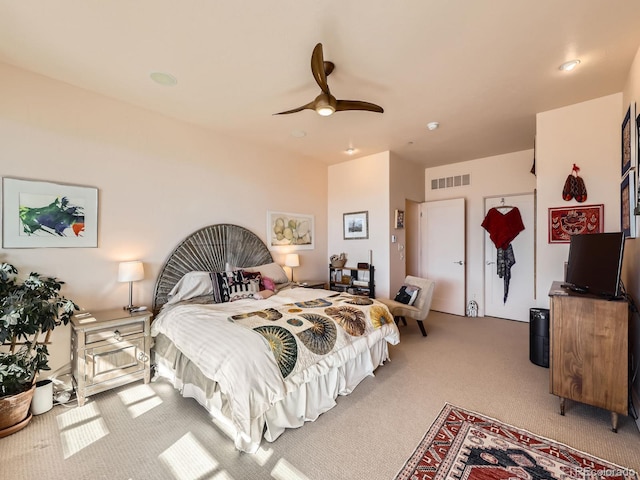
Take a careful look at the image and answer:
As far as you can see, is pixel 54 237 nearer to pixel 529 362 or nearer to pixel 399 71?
pixel 399 71

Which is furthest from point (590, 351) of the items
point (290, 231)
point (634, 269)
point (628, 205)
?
point (290, 231)

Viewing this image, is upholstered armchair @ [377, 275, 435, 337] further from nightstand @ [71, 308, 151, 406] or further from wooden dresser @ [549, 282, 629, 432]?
nightstand @ [71, 308, 151, 406]

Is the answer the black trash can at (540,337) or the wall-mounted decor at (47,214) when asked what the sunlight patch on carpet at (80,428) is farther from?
the black trash can at (540,337)

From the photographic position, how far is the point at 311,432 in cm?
203

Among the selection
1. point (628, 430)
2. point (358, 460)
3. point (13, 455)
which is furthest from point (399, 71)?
point (13, 455)

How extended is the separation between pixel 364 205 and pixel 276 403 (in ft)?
11.9

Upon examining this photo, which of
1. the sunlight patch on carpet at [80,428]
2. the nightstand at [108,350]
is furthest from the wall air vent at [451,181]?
the sunlight patch on carpet at [80,428]

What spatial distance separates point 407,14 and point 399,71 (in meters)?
0.64

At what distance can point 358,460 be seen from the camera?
1770 millimetres

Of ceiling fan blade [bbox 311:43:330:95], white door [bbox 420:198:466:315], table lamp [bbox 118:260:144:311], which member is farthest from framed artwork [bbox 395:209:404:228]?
table lamp [bbox 118:260:144:311]

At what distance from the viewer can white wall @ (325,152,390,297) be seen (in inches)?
186

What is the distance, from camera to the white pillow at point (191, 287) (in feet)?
10.4

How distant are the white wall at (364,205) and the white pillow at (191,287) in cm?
258

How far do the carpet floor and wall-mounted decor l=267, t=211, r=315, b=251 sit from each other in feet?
7.91
